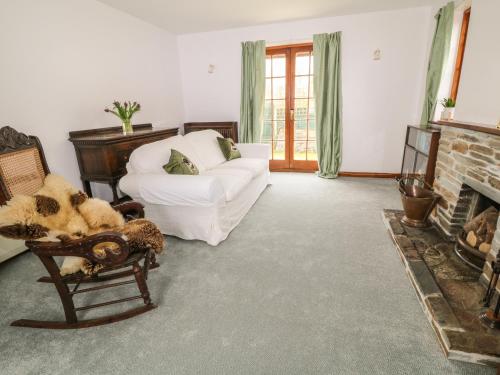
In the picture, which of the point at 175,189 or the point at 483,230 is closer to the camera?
the point at 483,230

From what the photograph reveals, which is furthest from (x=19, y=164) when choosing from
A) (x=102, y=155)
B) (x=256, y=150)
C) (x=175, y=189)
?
(x=256, y=150)

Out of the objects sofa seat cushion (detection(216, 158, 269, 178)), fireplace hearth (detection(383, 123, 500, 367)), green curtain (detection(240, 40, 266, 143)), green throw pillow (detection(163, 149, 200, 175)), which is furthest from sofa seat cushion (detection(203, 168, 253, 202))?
green curtain (detection(240, 40, 266, 143))

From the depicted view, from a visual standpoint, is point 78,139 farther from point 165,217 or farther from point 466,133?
point 466,133

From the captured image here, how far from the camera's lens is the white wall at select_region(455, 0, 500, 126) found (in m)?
1.81

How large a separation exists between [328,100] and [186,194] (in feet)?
9.60

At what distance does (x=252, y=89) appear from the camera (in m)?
4.39

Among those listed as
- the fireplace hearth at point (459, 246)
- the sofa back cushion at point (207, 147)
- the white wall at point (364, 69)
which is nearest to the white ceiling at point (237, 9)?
the white wall at point (364, 69)

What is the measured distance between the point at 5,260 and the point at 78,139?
48.6 inches

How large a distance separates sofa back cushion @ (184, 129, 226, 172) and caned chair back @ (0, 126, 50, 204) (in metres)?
1.43

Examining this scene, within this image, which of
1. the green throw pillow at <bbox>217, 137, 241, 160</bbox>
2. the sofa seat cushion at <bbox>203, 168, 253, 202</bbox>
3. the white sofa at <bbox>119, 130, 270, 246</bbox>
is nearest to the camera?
the white sofa at <bbox>119, 130, 270, 246</bbox>

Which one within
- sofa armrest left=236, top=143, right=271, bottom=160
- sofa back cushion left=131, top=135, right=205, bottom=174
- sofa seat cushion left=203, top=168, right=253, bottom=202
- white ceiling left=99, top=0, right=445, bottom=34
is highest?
white ceiling left=99, top=0, right=445, bottom=34

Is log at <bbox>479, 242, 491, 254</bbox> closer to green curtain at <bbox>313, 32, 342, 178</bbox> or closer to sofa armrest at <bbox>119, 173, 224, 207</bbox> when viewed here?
sofa armrest at <bbox>119, 173, 224, 207</bbox>

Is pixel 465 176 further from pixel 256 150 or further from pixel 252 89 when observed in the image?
pixel 252 89

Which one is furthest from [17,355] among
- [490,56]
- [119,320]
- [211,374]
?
[490,56]
